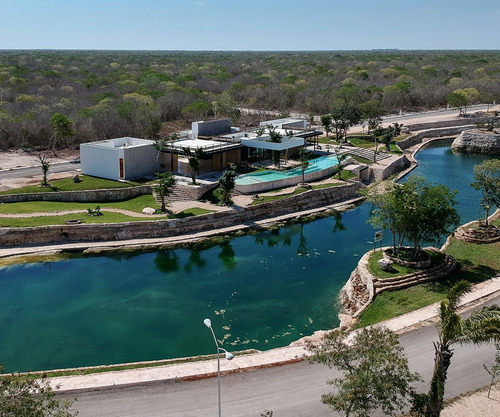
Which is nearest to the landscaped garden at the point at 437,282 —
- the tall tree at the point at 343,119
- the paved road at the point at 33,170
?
the paved road at the point at 33,170

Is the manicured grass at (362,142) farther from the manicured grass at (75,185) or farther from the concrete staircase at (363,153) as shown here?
the manicured grass at (75,185)

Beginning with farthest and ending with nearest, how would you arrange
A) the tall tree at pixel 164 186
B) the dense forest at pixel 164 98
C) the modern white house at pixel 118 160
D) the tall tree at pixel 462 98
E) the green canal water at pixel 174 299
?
1. the tall tree at pixel 462 98
2. the dense forest at pixel 164 98
3. the modern white house at pixel 118 160
4. the tall tree at pixel 164 186
5. the green canal water at pixel 174 299

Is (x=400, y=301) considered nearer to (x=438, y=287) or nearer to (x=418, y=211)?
(x=438, y=287)

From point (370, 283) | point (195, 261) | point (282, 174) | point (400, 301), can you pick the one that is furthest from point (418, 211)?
point (282, 174)

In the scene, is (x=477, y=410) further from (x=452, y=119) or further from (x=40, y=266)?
(x=452, y=119)

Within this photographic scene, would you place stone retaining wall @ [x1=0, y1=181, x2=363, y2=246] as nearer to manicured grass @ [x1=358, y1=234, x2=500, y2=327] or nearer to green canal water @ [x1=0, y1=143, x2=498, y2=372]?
green canal water @ [x1=0, y1=143, x2=498, y2=372]

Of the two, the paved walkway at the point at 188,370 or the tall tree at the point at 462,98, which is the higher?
the tall tree at the point at 462,98

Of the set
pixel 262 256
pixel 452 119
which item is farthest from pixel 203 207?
pixel 452 119
